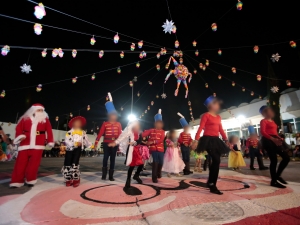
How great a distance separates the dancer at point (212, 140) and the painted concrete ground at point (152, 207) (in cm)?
41

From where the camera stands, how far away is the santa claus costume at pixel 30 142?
391 cm

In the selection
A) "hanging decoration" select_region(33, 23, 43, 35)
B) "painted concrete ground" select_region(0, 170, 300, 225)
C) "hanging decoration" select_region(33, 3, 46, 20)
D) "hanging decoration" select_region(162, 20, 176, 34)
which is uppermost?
"hanging decoration" select_region(162, 20, 176, 34)

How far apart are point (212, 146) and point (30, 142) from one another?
3.97 meters

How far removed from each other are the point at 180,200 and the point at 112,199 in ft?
3.60

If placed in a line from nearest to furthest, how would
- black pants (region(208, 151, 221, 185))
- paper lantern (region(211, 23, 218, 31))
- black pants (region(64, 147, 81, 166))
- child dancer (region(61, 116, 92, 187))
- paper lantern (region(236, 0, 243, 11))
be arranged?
black pants (region(208, 151, 221, 185))
child dancer (region(61, 116, 92, 187))
black pants (region(64, 147, 81, 166))
paper lantern (region(236, 0, 243, 11))
paper lantern (region(211, 23, 218, 31))

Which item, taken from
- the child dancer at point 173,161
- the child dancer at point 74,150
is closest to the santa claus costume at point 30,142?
the child dancer at point 74,150

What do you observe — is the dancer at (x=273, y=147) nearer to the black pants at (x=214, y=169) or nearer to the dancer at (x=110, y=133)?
the black pants at (x=214, y=169)

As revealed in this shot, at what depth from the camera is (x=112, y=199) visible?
116 inches

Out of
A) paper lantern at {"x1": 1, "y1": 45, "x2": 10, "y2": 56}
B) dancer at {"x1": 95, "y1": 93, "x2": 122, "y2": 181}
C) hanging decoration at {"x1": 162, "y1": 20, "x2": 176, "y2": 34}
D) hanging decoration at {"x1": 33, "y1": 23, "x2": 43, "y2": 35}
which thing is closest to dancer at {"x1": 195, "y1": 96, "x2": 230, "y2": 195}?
dancer at {"x1": 95, "y1": 93, "x2": 122, "y2": 181}

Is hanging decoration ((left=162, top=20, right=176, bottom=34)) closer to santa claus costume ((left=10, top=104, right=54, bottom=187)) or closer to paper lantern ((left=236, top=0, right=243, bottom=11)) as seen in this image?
paper lantern ((left=236, top=0, right=243, bottom=11))

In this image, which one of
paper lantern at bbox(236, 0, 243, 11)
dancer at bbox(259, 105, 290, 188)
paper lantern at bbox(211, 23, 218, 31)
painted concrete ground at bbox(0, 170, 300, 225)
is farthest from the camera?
paper lantern at bbox(211, 23, 218, 31)

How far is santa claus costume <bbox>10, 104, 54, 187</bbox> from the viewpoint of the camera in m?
3.91

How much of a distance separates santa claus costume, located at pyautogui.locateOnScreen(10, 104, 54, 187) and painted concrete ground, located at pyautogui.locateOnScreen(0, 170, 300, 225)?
66 cm

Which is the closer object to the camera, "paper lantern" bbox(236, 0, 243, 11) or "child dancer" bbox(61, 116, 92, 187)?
"child dancer" bbox(61, 116, 92, 187)
